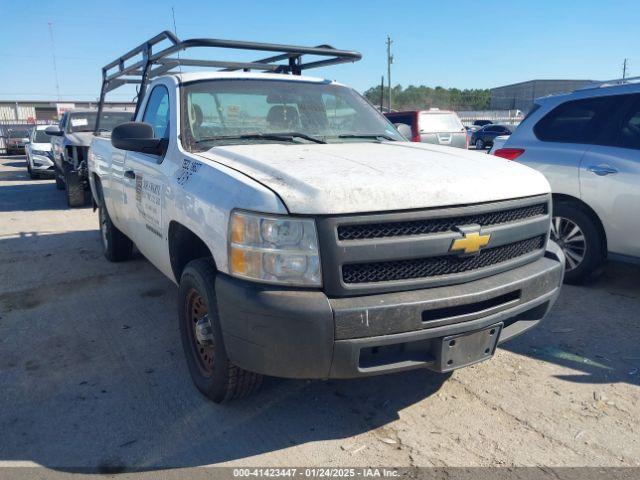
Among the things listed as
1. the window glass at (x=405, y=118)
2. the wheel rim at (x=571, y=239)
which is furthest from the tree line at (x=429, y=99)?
the wheel rim at (x=571, y=239)

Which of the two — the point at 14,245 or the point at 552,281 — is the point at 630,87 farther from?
the point at 14,245

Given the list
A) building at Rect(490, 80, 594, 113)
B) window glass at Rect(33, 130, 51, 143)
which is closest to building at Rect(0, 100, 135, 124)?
window glass at Rect(33, 130, 51, 143)

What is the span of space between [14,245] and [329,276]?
20.9ft

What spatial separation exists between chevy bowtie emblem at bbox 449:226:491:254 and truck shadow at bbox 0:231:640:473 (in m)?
1.04

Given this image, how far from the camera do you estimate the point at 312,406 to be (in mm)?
3029

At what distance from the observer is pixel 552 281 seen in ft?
9.77

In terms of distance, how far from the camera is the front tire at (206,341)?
2695 millimetres

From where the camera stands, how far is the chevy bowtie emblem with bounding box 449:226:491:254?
253cm

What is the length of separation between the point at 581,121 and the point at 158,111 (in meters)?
3.82

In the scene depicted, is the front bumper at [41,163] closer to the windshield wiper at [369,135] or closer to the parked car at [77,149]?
the parked car at [77,149]

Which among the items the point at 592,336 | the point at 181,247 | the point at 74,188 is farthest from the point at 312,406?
the point at 74,188

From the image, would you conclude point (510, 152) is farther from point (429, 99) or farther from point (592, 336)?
point (429, 99)

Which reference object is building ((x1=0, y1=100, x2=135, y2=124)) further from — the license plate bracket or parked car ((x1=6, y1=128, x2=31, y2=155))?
the license plate bracket

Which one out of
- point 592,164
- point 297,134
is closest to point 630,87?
point 592,164
